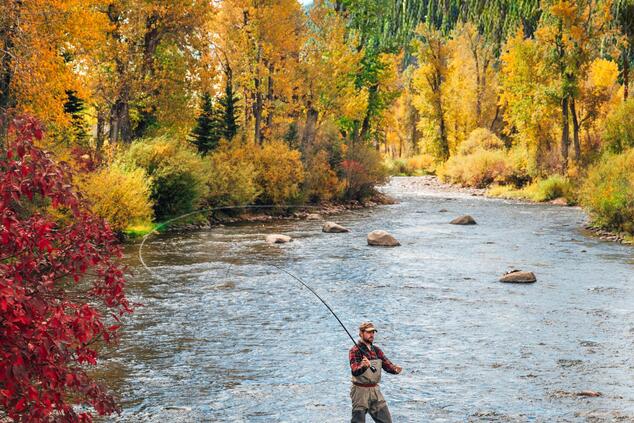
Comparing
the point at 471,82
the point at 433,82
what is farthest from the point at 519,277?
the point at 471,82

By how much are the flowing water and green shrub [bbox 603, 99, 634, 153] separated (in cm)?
1731

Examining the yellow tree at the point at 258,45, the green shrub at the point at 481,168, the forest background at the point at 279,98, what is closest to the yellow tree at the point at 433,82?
the forest background at the point at 279,98

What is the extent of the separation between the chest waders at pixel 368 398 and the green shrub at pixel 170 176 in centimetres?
2501

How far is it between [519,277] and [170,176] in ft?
56.3

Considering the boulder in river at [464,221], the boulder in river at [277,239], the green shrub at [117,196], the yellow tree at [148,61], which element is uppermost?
the yellow tree at [148,61]

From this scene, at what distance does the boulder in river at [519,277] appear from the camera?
21.3 m

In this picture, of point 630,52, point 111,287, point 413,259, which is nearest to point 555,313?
point 413,259

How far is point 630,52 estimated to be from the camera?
51000 mm

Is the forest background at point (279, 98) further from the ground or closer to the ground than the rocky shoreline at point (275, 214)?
further from the ground

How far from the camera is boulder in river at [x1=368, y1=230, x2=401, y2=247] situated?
28812 millimetres

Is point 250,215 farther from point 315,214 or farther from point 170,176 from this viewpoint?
point 170,176

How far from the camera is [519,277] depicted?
2133cm

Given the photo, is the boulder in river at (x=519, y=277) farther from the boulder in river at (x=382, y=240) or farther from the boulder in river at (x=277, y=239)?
the boulder in river at (x=277, y=239)

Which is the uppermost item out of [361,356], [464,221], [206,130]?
[206,130]
